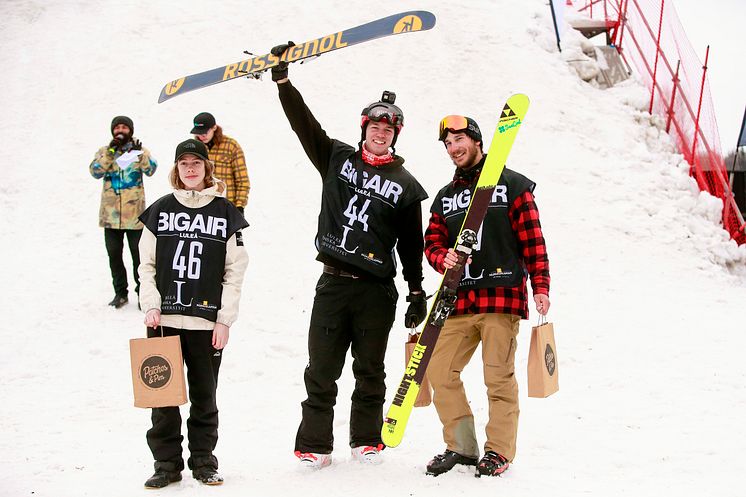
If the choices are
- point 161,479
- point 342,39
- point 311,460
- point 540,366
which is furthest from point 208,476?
point 342,39

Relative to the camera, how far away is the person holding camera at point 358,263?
13.8 ft

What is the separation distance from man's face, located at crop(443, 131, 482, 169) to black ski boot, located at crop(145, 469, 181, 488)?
Result: 7.36ft

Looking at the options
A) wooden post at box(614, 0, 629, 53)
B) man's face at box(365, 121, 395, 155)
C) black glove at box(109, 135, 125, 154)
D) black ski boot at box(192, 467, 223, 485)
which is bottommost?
black ski boot at box(192, 467, 223, 485)

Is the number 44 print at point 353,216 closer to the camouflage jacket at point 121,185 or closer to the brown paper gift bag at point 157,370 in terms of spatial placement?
the brown paper gift bag at point 157,370

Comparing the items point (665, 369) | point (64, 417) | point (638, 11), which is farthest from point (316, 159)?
point (638, 11)

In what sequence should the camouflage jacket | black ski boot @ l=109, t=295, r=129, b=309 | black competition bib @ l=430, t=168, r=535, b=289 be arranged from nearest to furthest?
black competition bib @ l=430, t=168, r=535, b=289 → the camouflage jacket → black ski boot @ l=109, t=295, r=129, b=309

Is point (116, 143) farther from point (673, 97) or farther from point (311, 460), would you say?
point (673, 97)

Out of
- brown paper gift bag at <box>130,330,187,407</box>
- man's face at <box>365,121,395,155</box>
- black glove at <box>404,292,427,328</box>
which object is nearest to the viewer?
brown paper gift bag at <box>130,330,187,407</box>

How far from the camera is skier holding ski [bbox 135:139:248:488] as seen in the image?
3984 mm

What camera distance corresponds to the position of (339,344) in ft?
14.0

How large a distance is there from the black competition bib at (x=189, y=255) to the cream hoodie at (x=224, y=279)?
27 millimetres

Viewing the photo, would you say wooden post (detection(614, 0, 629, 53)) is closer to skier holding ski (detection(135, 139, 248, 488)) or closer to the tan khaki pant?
the tan khaki pant

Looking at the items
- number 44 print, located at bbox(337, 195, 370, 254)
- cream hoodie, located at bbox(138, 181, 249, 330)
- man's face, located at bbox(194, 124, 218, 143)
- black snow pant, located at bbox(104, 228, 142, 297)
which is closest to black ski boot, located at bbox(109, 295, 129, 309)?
black snow pant, located at bbox(104, 228, 142, 297)

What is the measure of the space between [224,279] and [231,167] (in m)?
2.78
